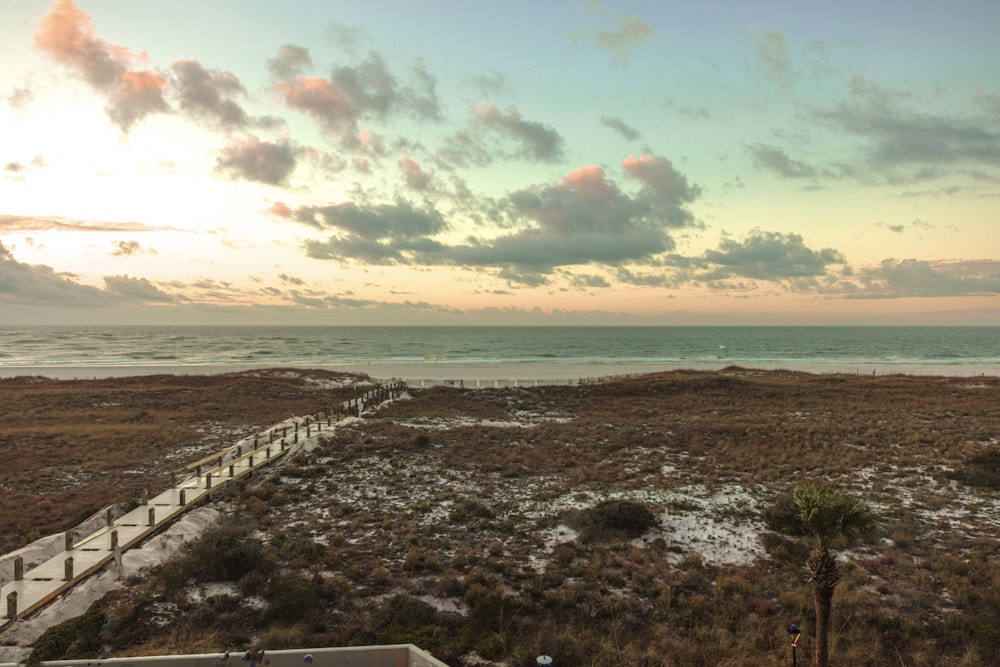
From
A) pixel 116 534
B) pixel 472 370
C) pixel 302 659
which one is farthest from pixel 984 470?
pixel 472 370

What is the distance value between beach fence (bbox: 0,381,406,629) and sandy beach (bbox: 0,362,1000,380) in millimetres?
40085

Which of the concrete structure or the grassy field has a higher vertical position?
the concrete structure

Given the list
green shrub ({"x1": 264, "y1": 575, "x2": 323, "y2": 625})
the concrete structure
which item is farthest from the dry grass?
the concrete structure

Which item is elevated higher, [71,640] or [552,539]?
[71,640]

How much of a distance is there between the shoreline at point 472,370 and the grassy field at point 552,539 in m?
39.0

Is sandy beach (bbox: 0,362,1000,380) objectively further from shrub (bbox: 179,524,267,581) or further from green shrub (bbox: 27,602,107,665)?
green shrub (bbox: 27,602,107,665)

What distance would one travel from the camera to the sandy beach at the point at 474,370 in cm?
7481

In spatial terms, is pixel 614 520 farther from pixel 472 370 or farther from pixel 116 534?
pixel 472 370

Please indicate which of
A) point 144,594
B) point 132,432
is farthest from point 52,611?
point 132,432

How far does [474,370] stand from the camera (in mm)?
89312

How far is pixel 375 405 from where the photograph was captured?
154 ft

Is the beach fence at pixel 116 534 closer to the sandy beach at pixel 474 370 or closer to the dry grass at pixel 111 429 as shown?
the dry grass at pixel 111 429

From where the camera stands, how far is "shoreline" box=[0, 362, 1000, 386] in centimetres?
7588

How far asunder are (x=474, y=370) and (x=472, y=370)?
0.43 meters
